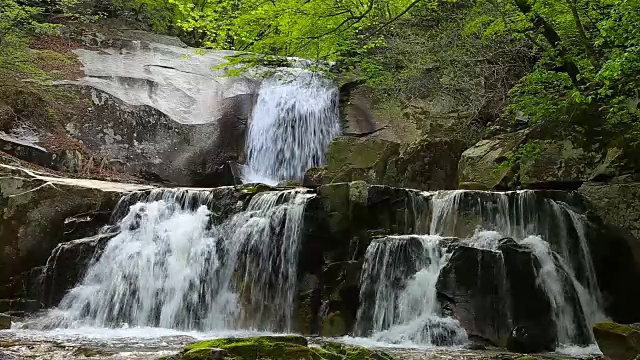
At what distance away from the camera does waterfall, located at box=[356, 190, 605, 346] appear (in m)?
6.91

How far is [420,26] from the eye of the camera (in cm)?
1575

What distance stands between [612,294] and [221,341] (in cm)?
563

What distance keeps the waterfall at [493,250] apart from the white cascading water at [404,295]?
0.04 ft

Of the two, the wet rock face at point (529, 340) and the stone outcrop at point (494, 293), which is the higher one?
the stone outcrop at point (494, 293)

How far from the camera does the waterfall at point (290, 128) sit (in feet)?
49.2

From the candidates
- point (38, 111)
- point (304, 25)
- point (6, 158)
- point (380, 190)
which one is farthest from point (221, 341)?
point (38, 111)

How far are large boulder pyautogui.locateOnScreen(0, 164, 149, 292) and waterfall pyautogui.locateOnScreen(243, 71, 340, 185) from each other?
5098mm

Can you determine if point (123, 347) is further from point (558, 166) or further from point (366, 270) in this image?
point (558, 166)

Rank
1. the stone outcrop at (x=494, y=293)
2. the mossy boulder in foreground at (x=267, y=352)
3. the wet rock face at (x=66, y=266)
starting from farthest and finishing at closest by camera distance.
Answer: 1. the wet rock face at (x=66, y=266)
2. the stone outcrop at (x=494, y=293)
3. the mossy boulder in foreground at (x=267, y=352)

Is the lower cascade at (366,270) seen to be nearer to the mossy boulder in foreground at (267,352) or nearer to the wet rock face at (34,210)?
the wet rock face at (34,210)

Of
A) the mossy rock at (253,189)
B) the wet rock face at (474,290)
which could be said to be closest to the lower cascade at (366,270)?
the wet rock face at (474,290)

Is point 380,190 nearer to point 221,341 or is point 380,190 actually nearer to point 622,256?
point 622,256

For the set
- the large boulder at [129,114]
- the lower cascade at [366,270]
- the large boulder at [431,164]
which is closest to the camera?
the lower cascade at [366,270]

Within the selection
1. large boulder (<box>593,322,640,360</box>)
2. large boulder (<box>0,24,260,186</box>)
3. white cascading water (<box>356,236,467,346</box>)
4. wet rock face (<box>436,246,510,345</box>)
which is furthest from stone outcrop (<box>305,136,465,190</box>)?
large boulder (<box>593,322,640,360</box>)
